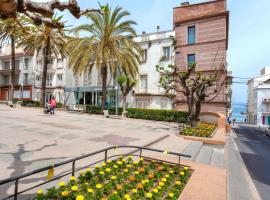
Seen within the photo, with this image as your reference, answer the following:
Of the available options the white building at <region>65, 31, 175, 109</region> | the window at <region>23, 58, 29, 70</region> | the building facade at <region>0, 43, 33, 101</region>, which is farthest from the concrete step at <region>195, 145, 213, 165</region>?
the window at <region>23, 58, 29, 70</region>

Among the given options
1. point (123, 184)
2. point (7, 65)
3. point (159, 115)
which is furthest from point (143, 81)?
point (7, 65)

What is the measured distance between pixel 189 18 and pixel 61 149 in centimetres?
2405

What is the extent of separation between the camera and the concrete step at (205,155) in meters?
7.67

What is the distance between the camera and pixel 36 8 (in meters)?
2.68

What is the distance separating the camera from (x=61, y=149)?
7.59 metres

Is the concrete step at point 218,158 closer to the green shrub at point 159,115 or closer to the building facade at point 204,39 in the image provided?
the green shrub at point 159,115

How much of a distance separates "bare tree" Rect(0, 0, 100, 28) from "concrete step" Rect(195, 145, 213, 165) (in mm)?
6864

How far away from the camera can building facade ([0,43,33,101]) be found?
40406 mm

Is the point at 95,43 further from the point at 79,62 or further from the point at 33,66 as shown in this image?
the point at 33,66

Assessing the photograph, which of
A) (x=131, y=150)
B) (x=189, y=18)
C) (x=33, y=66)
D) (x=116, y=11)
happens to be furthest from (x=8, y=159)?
(x=33, y=66)

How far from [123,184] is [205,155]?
208 inches

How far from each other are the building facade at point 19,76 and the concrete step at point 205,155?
38.3 metres

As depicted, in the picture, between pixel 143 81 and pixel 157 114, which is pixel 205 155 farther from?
pixel 143 81

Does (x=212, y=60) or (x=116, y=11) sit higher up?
(x=116, y=11)
